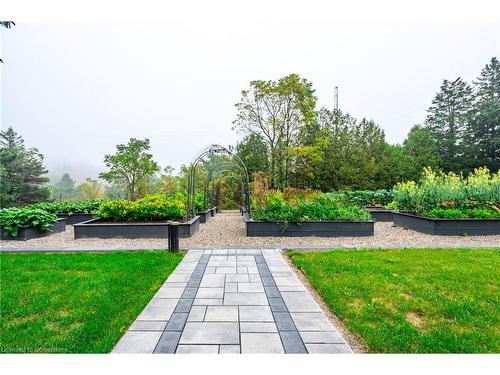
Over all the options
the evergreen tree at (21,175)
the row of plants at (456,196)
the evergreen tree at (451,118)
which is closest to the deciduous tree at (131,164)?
the evergreen tree at (21,175)

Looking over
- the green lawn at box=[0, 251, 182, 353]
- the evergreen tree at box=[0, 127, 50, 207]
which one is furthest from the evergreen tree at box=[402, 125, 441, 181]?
the evergreen tree at box=[0, 127, 50, 207]

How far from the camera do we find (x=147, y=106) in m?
15.7

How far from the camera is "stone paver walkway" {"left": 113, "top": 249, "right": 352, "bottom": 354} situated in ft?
7.25

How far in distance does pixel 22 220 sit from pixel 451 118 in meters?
32.7

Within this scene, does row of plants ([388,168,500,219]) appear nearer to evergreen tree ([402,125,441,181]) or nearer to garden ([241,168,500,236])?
garden ([241,168,500,236])

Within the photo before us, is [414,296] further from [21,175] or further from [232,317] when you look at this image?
[21,175]

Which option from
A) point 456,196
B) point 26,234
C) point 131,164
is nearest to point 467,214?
point 456,196

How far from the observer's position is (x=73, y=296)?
3207 mm

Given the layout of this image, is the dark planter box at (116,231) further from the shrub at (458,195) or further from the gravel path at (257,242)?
the shrub at (458,195)

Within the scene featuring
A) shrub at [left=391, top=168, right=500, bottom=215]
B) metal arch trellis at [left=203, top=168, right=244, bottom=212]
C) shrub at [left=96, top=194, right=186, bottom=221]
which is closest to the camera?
shrub at [left=96, top=194, right=186, bottom=221]

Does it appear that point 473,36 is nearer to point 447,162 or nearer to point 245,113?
point 245,113

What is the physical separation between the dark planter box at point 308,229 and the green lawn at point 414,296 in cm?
205

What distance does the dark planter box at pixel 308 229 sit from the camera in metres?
7.28

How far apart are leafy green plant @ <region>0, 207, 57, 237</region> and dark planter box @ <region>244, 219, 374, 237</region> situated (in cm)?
505
